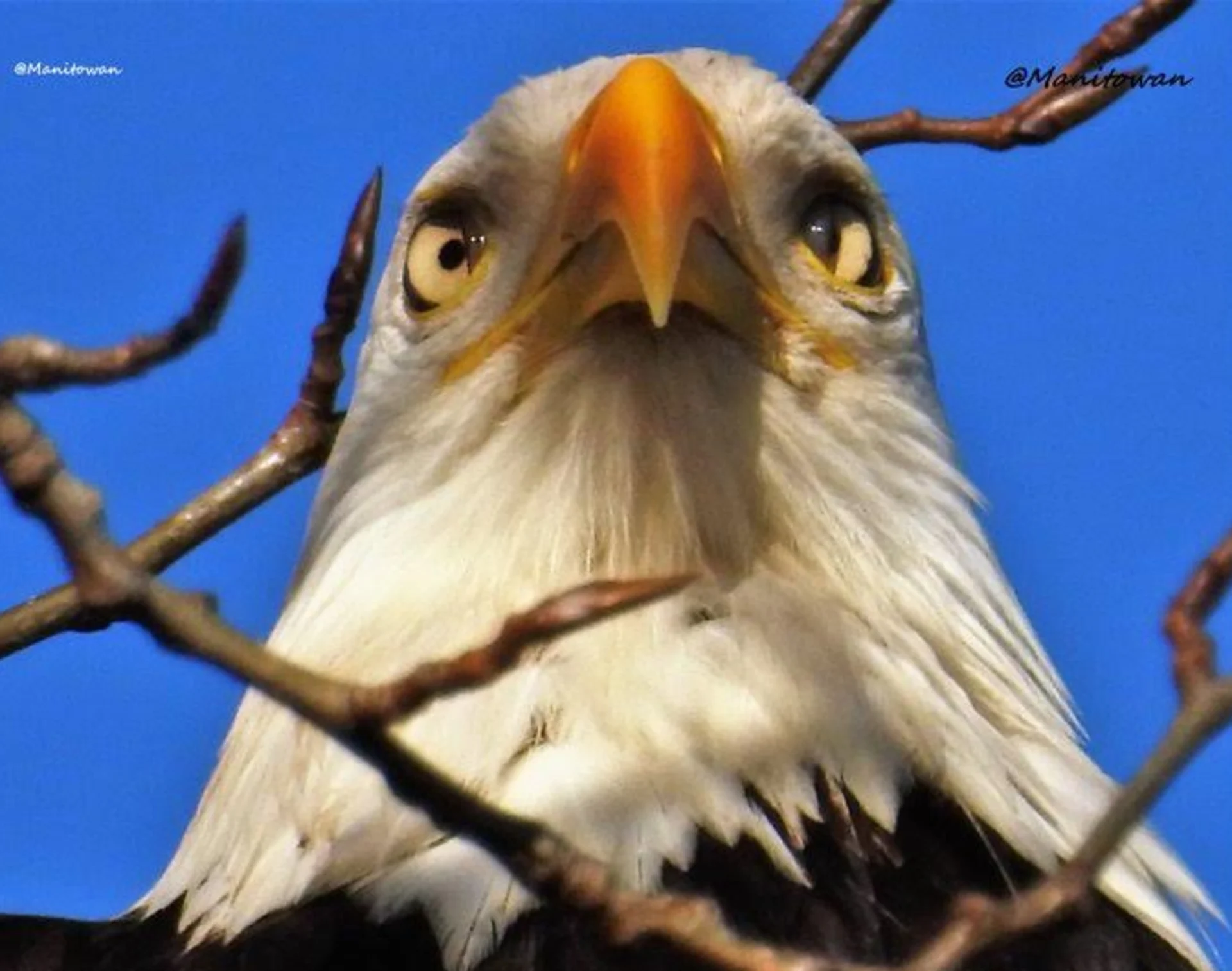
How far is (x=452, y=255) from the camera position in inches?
171

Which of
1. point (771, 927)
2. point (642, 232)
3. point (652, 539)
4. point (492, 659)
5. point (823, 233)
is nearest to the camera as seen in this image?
point (492, 659)

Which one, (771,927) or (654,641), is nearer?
(771,927)

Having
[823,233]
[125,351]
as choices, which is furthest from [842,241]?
[125,351]

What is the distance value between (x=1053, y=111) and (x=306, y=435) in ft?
5.25

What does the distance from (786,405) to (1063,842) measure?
2.83 ft

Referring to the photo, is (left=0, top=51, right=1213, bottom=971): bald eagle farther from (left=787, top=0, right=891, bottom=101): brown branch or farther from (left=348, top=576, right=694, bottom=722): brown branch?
(left=348, top=576, right=694, bottom=722): brown branch

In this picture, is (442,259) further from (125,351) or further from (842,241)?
(125,351)

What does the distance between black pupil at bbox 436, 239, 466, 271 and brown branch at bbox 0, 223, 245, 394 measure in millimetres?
1836

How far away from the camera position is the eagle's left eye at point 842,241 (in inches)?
170

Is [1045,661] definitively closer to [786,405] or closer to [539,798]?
[786,405]

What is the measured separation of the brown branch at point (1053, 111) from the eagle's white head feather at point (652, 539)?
24cm

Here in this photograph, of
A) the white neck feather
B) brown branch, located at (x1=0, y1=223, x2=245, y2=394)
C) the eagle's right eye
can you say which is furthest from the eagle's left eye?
brown branch, located at (x1=0, y1=223, x2=245, y2=394)

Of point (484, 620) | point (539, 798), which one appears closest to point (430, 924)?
point (539, 798)

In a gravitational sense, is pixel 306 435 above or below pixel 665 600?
above
